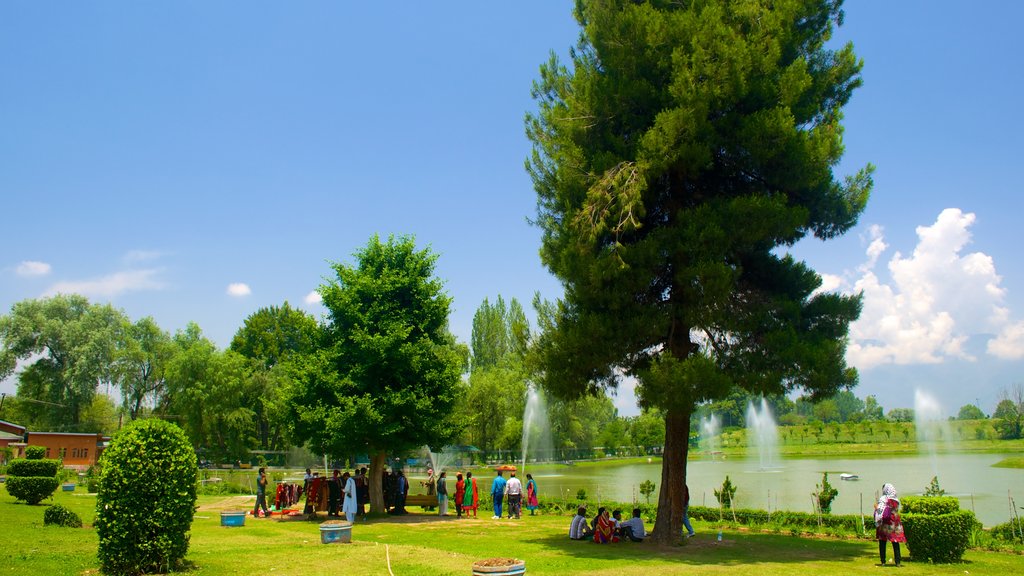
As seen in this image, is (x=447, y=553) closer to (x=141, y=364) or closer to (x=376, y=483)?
(x=376, y=483)

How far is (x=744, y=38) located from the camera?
15445 millimetres

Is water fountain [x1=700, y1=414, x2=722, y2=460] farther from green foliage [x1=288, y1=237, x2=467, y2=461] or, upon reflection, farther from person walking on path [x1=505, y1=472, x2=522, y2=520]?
green foliage [x1=288, y1=237, x2=467, y2=461]

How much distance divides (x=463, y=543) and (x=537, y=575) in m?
4.82

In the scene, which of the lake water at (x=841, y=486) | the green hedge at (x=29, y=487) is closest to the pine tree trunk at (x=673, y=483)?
the lake water at (x=841, y=486)

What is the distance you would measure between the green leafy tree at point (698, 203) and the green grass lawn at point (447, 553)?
2.35 m

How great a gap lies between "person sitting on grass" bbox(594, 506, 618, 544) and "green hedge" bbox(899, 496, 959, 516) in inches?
256

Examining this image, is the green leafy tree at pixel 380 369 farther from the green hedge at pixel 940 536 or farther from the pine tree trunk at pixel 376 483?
the green hedge at pixel 940 536

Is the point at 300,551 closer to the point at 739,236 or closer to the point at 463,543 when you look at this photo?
the point at 463,543

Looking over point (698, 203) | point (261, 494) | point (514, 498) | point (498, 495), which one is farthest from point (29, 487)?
point (698, 203)

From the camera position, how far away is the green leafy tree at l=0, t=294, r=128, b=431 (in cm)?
6169

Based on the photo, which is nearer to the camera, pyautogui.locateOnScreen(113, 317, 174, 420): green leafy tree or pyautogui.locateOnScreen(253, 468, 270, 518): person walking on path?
pyautogui.locateOnScreen(253, 468, 270, 518): person walking on path

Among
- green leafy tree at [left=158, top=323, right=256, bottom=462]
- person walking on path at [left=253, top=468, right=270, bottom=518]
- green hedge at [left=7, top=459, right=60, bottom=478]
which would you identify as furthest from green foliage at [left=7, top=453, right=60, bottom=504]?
green leafy tree at [left=158, top=323, right=256, bottom=462]

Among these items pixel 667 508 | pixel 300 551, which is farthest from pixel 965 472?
pixel 300 551

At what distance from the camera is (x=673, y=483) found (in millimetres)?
16219
